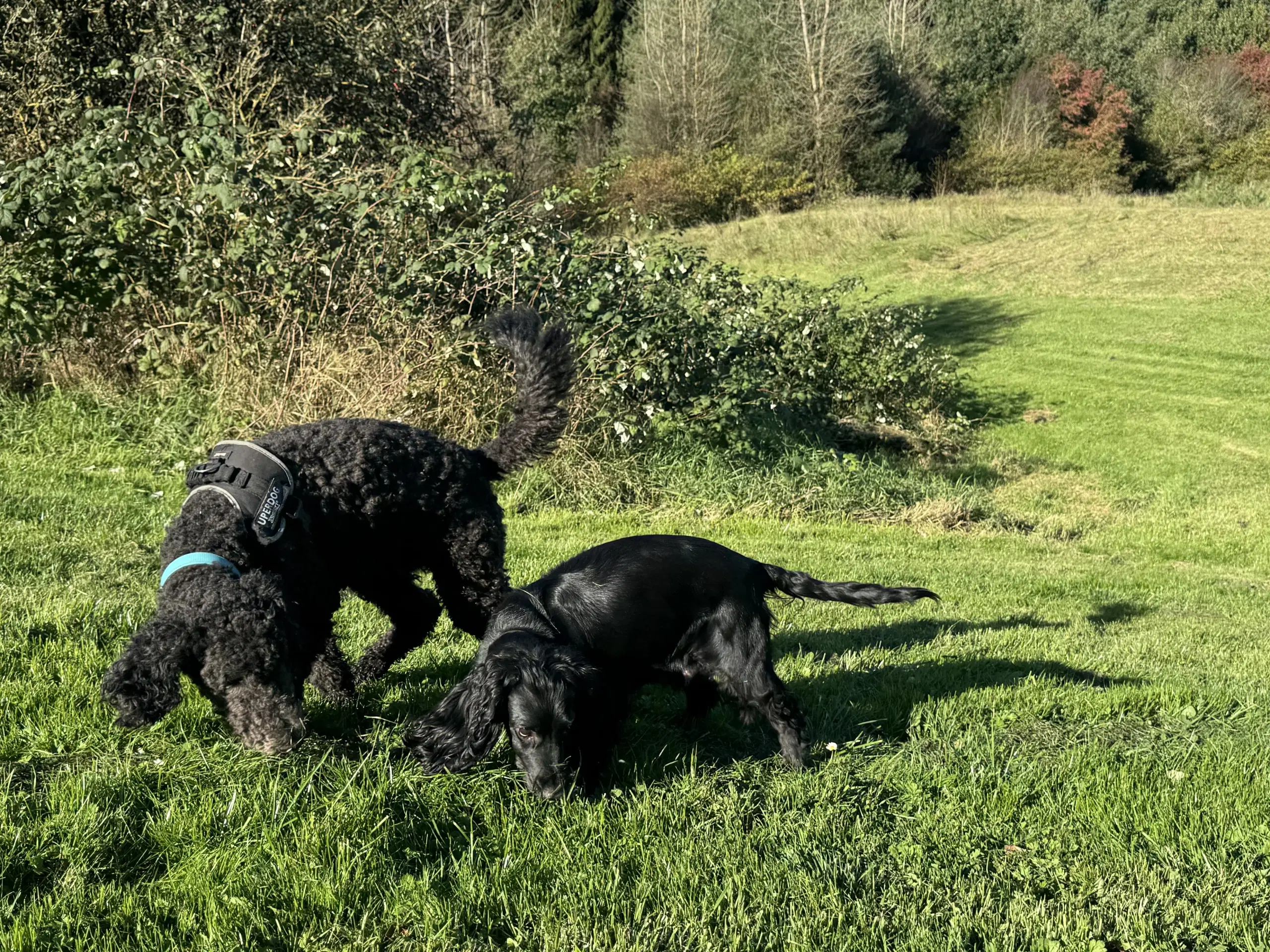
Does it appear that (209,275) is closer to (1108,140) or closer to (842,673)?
(842,673)

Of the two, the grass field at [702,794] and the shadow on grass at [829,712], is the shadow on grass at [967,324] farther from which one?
the shadow on grass at [829,712]

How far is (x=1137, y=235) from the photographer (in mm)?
34188

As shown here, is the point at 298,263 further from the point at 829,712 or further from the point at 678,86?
the point at 678,86

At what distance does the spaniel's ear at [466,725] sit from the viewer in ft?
12.4

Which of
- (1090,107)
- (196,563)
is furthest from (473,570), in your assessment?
(1090,107)

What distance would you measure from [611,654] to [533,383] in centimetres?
187

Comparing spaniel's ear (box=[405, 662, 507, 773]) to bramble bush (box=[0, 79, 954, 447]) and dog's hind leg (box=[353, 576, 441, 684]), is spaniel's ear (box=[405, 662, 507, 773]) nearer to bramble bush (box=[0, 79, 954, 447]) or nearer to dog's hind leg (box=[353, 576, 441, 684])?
dog's hind leg (box=[353, 576, 441, 684])

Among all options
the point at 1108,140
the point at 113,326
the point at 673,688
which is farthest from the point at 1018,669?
the point at 1108,140

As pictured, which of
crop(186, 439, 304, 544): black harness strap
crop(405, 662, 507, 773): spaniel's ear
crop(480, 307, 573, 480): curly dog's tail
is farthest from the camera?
crop(480, 307, 573, 480): curly dog's tail

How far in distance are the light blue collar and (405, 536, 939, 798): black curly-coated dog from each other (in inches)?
36.3

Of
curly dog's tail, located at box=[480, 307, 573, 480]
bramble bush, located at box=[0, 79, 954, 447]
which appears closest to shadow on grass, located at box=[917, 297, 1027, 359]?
bramble bush, located at box=[0, 79, 954, 447]

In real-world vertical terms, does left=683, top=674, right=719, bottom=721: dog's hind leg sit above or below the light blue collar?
below

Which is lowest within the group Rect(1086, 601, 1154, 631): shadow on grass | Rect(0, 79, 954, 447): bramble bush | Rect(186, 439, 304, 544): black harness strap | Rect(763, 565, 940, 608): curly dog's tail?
Rect(1086, 601, 1154, 631): shadow on grass

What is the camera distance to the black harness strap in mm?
4207
